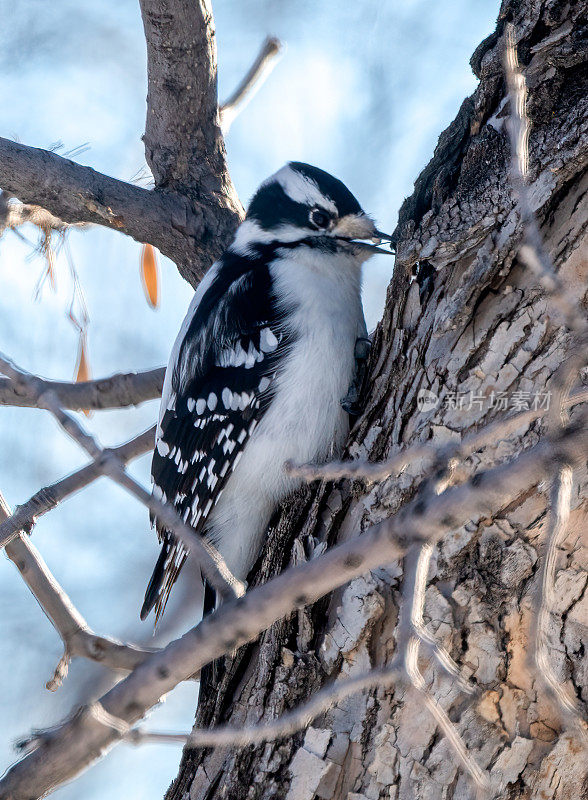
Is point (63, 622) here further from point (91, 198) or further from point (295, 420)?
point (91, 198)

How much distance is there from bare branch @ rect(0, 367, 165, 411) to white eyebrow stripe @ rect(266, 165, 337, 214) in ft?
2.68

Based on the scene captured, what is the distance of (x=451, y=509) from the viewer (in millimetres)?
1029

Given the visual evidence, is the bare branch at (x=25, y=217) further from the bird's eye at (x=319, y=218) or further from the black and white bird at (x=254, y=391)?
the bird's eye at (x=319, y=218)

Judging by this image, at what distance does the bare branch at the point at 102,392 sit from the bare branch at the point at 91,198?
49cm

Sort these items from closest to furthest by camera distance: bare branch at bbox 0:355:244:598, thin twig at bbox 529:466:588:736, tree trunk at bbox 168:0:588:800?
thin twig at bbox 529:466:588:736 < bare branch at bbox 0:355:244:598 < tree trunk at bbox 168:0:588:800

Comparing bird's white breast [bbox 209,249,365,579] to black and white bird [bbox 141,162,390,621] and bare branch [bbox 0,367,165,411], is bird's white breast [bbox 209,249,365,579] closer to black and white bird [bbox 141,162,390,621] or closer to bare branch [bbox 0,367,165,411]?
black and white bird [bbox 141,162,390,621]

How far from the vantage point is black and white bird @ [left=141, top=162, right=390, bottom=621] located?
2.49m

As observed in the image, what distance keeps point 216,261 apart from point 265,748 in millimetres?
1807

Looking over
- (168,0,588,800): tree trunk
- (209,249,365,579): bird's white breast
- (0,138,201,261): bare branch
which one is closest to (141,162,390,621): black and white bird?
(209,249,365,579): bird's white breast

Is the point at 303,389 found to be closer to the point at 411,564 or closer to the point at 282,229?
the point at 282,229

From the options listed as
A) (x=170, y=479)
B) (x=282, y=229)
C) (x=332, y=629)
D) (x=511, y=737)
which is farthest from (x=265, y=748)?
(x=282, y=229)

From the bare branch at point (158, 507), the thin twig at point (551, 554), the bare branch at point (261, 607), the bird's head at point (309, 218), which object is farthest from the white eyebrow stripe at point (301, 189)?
the thin twig at point (551, 554)

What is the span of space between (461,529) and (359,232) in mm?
1377

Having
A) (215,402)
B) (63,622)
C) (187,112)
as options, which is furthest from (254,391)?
(187,112)
